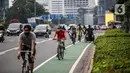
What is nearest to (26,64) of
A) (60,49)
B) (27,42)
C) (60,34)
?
(27,42)

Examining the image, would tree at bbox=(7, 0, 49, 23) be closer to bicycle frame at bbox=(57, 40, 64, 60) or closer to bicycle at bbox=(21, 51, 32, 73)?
bicycle frame at bbox=(57, 40, 64, 60)

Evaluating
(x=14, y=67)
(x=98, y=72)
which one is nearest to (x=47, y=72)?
(x=14, y=67)

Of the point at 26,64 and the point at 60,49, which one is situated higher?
the point at 26,64

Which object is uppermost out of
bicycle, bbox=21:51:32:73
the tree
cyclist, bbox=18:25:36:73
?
cyclist, bbox=18:25:36:73

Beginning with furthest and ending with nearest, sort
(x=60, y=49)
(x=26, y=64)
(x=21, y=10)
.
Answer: (x=21, y=10), (x=60, y=49), (x=26, y=64)

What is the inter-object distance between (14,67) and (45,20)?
326 feet

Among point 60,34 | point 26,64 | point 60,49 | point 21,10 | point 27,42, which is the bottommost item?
point 21,10

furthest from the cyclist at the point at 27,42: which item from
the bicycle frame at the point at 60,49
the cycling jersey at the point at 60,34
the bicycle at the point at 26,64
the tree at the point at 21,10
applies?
the tree at the point at 21,10

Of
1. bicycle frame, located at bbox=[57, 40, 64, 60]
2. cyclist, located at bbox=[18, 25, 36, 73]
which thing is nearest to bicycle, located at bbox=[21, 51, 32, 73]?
cyclist, located at bbox=[18, 25, 36, 73]

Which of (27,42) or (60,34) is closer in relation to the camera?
(27,42)

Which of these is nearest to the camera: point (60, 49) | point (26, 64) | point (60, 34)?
point (26, 64)

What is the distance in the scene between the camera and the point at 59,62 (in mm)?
19969

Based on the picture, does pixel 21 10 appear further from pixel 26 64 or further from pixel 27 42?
pixel 26 64

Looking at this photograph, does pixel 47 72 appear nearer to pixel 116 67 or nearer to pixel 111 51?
pixel 111 51
